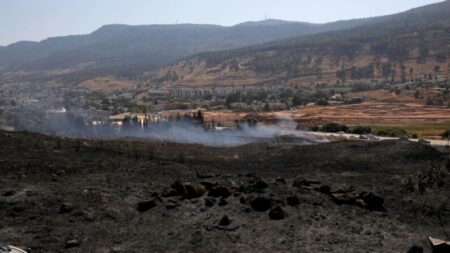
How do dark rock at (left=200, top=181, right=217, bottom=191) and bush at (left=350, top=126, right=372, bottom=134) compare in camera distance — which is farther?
bush at (left=350, top=126, right=372, bottom=134)

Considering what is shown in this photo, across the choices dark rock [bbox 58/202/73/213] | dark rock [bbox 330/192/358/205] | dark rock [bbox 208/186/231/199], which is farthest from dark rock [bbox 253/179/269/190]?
dark rock [bbox 58/202/73/213]

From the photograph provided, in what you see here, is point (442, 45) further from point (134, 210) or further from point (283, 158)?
point (134, 210)

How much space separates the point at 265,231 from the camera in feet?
53.0

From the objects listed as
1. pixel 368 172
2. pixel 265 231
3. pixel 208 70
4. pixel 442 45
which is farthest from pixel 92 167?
pixel 208 70

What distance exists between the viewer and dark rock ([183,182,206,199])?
1911 centimetres

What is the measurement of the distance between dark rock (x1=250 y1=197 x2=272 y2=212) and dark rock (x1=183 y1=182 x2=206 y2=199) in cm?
216

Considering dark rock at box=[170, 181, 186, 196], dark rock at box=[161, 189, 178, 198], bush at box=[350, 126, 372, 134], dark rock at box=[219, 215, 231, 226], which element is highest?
dark rock at box=[170, 181, 186, 196]

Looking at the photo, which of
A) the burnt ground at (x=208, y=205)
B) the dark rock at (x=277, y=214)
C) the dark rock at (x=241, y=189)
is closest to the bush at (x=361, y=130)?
the burnt ground at (x=208, y=205)

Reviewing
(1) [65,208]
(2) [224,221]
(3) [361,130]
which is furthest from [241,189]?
(3) [361,130]

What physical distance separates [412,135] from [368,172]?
111ft

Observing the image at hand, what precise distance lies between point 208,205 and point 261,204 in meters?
1.81

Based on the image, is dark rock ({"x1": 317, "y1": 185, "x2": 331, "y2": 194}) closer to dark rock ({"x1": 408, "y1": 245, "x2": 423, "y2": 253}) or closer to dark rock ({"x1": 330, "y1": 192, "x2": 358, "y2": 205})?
dark rock ({"x1": 330, "y1": 192, "x2": 358, "y2": 205})

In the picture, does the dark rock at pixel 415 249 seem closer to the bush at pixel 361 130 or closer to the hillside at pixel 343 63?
the bush at pixel 361 130

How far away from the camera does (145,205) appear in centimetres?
1803
